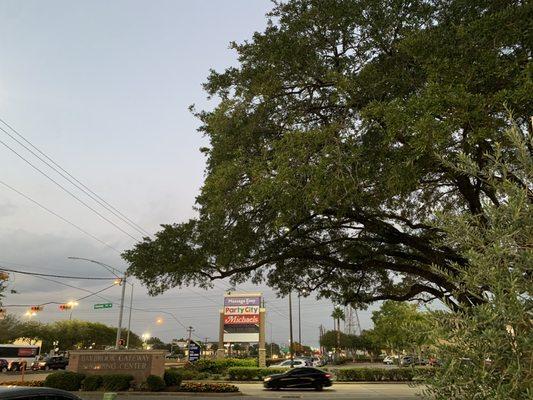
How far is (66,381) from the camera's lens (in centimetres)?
2488

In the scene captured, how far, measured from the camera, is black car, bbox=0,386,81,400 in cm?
603

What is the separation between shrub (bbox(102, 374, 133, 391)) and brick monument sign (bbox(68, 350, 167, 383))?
852 millimetres

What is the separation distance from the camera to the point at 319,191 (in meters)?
10.8

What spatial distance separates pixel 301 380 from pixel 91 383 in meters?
13.2

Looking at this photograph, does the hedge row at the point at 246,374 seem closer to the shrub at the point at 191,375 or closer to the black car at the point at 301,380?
the shrub at the point at 191,375

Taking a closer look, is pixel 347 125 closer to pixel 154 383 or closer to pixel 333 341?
pixel 154 383

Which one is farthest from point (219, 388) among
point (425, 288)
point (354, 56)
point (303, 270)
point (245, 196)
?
point (354, 56)

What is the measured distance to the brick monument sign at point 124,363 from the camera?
85.3ft

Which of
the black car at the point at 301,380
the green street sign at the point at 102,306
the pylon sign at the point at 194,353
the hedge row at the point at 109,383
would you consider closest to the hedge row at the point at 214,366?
the pylon sign at the point at 194,353

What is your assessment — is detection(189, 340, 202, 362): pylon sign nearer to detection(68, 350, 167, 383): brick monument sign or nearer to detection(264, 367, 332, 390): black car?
detection(264, 367, 332, 390): black car

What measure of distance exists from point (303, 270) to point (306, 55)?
1120 cm

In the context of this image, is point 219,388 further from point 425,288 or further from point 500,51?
point 500,51

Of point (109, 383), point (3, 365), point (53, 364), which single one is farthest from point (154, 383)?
point (3, 365)

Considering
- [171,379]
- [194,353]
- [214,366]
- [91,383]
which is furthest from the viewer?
[194,353]
